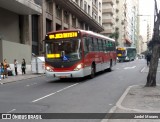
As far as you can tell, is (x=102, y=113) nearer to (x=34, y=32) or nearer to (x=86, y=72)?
(x=86, y=72)

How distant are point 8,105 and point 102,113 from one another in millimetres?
3519

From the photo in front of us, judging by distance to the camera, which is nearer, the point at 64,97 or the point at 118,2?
the point at 64,97

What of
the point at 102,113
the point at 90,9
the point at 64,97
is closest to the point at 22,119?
the point at 102,113

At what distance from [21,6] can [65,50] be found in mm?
13116

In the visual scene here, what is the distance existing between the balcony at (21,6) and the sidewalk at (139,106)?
61.4 feet

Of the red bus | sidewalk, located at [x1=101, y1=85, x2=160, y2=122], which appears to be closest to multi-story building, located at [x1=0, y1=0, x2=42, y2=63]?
the red bus

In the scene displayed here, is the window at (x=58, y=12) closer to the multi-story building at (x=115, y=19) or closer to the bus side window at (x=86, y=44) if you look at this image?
the bus side window at (x=86, y=44)

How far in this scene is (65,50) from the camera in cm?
1903

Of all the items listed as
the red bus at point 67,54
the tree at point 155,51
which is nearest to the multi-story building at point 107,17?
the red bus at point 67,54

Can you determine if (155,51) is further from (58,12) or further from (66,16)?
(66,16)

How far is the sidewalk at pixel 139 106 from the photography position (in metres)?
8.16

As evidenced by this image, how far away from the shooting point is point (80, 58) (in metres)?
19.0

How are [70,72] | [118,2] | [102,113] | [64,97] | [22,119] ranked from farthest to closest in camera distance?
1. [118,2]
2. [70,72]
3. [64,97]
4. [102,113]
5. [22,119]

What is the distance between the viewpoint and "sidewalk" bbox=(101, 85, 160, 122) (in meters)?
8.16
